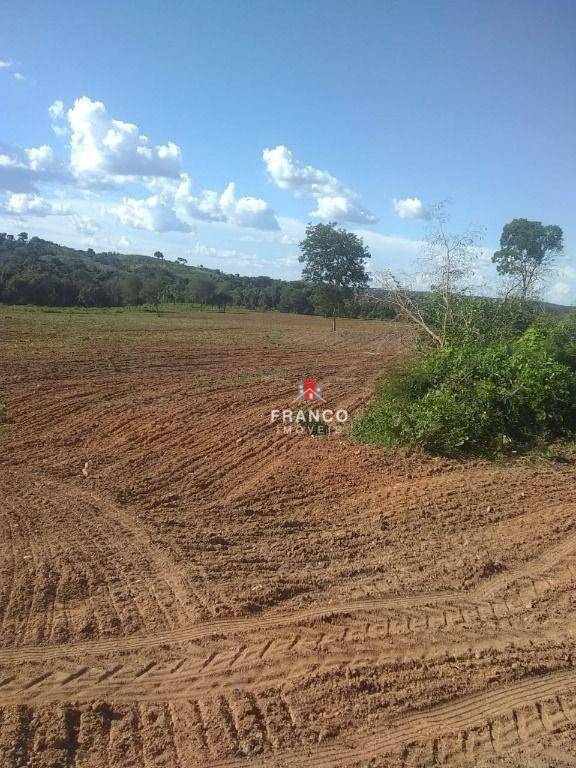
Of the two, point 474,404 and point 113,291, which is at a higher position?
point 113,291

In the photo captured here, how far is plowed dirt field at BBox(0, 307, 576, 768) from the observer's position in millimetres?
2855

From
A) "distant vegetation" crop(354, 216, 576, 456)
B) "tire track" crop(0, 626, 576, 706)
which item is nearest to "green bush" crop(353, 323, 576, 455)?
"distant vegetation" crop(354, 216, 576, 456)

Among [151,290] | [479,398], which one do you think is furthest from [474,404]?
[151,290]

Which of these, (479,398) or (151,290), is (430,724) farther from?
(151,290)

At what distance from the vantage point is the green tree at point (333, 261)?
85.9 feet

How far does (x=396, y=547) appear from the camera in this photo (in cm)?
489

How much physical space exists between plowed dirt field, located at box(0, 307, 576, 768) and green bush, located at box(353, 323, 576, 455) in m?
0.47

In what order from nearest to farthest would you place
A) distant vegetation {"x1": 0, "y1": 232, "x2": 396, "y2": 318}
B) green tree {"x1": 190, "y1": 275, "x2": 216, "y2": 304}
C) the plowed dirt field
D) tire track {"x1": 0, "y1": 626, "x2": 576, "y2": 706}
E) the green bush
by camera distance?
the plowed dirt field, tire track {"x1": 0, "y1": 626, "x2": 576, "y2": 706}, the green bush, distant vegetation {"x1": 0, "y1": 232, "x2": 396, "y2": 318}, green tree {"x1": 190, "y1": 275, "x2": 216, "y2": 304}

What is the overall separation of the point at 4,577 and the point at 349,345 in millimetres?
20437

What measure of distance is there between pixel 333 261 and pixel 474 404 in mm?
19687

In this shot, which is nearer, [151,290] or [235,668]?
[235,668]

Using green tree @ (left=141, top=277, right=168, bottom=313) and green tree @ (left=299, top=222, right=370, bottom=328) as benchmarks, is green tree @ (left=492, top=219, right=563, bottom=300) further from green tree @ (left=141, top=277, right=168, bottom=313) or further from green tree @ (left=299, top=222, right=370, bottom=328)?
green tree @ (left=141, top=277, right=168, bottom=313)

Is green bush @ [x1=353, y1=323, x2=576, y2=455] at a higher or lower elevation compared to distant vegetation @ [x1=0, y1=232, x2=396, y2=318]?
lower

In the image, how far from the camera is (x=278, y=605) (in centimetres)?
394
